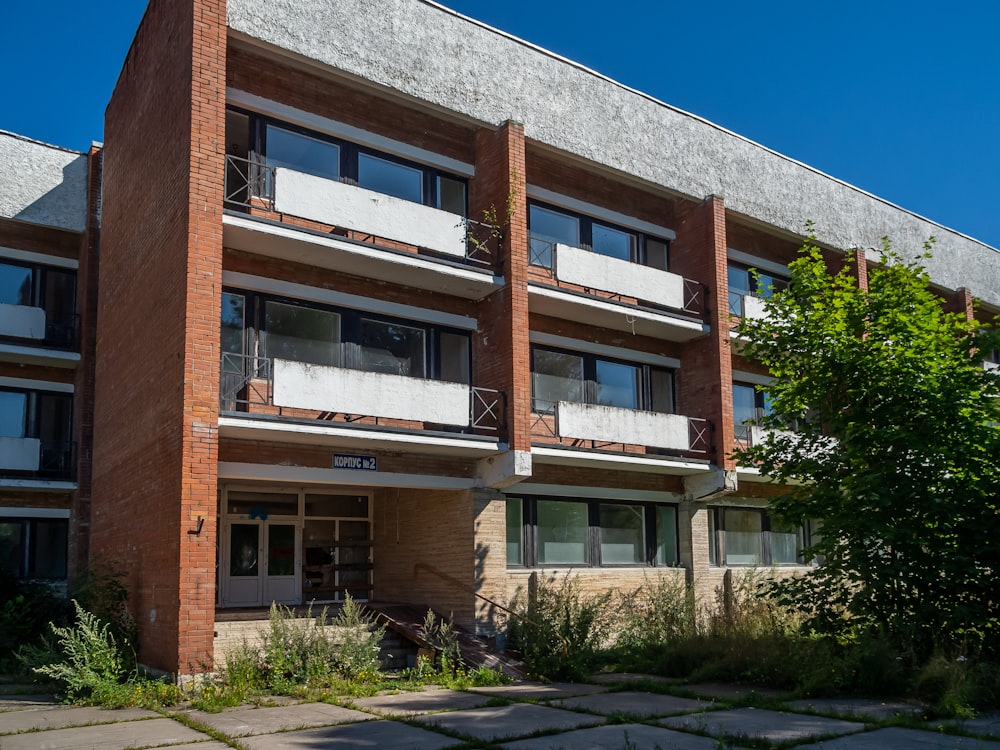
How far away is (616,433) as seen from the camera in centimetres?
1945

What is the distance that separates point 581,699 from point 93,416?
48.0ft

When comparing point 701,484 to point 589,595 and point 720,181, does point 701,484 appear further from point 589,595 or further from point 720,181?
point 720,181

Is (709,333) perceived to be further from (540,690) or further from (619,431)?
(540,690)

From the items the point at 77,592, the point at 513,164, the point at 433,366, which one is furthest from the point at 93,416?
the point at 513,164

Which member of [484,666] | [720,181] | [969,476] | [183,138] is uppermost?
[720,181]

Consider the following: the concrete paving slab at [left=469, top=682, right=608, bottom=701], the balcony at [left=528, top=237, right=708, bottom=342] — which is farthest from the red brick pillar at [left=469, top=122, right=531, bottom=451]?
the concrete paving slab at [left=469, top=682, right=608, bottom=701]

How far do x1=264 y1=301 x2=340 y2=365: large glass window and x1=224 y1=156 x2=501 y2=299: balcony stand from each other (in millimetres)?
940

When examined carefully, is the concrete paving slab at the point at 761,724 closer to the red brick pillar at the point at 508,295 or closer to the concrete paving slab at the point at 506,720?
the concrete paving slab at the point at 506,720

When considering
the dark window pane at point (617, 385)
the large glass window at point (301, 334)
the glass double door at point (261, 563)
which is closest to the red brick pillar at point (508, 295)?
the large glass window at point (301, 334)

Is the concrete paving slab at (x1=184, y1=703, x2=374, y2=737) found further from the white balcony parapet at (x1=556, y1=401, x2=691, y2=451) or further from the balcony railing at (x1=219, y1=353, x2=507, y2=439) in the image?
the white balcony parapet at (x1=556, y1=401, x2=691, y2=451)

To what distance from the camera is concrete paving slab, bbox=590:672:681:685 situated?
13836 mm

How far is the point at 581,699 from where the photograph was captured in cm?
1247

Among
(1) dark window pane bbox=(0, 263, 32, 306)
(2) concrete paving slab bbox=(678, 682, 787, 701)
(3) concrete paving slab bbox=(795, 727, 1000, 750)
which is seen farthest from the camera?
(1) dark window pane bbox=(0, 263, 32, 306)

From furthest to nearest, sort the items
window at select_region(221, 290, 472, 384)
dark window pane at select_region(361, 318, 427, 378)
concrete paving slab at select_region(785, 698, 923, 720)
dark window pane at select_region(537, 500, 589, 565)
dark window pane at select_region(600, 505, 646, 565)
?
dark window pane at select_region(600, 505, 646, 565) → dark window pane at select_region(537, 500, 589, 565) → dark window pane at select_region(361, 318, 427, 378) → window at select_region(221, 290, 472, 384) → concrete paving slab at select_region(785, 698, 923, 720)
